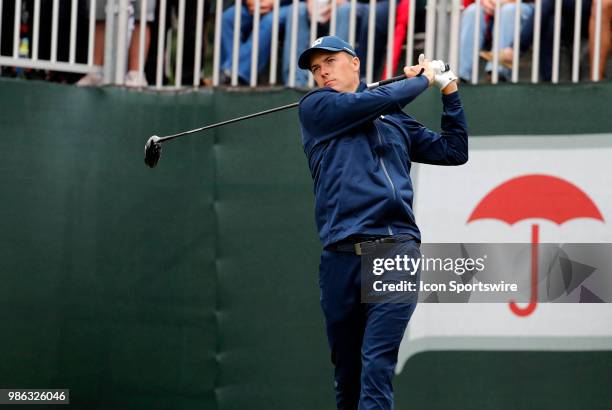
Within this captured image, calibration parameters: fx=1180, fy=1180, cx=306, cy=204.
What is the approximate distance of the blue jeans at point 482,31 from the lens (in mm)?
7031

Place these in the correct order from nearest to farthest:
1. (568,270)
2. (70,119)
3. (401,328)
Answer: (401,328) → (568,270) → (70,119)

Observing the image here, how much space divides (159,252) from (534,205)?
223cm

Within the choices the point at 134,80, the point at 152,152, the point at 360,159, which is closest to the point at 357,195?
the point at 360,159

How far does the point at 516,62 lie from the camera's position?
700cm

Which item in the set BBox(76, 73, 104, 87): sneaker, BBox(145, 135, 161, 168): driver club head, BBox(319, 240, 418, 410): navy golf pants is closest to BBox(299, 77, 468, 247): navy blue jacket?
BBox(319, 240, 418, 410): navy golf pants

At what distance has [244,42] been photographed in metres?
7.34

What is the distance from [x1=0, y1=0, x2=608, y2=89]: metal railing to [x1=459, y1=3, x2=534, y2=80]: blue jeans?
0.5 inches

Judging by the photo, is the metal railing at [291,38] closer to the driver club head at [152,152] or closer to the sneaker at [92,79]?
the sneaker at [92,79]

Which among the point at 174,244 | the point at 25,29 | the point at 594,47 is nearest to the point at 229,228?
the point at 174,244

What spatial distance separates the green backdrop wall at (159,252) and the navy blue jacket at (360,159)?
1697 mm

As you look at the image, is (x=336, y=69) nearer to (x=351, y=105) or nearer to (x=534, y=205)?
(x=351, y=105)

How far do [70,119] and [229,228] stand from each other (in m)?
1.17

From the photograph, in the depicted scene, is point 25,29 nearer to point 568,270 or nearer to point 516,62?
point 516,62

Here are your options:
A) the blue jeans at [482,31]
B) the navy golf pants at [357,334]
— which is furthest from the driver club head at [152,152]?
the blue jeans at [482,31]
